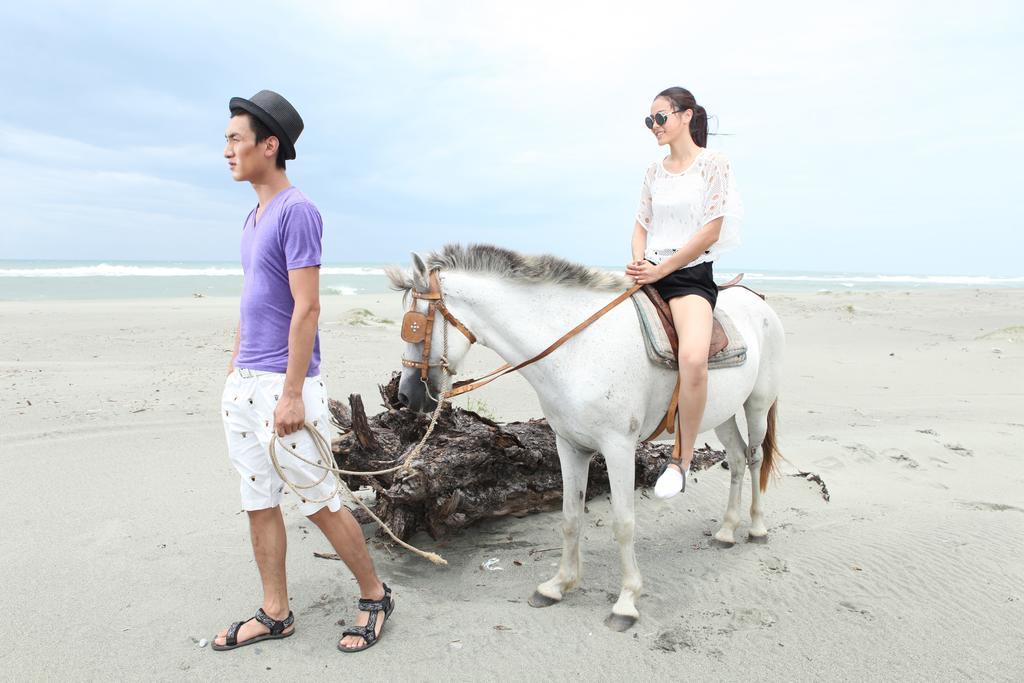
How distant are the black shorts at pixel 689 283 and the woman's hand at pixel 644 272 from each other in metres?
0.07

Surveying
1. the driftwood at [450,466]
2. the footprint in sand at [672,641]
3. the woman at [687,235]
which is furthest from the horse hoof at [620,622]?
the driftwood at [450,466]

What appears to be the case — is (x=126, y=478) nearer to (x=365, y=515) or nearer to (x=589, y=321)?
(x=365, y=515)

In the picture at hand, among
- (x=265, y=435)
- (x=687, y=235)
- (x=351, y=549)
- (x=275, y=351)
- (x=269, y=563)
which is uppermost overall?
(x=687, y=235)

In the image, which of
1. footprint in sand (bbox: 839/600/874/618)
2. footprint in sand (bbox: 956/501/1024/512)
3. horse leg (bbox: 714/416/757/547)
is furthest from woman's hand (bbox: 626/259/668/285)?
footprint in sand (bbox: 956/501/1024/512)

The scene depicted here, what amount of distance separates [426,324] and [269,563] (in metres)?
1.49

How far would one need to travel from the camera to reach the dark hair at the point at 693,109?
3549 mm

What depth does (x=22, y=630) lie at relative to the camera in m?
3.20

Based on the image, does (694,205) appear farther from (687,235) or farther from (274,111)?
(274,111)

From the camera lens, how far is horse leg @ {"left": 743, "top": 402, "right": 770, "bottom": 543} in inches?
176

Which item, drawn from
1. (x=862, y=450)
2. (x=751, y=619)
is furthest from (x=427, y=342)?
(x=862, y=450)

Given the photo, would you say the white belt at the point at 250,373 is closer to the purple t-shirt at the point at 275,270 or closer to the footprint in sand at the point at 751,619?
the purple t-shirt at the point at 275,270

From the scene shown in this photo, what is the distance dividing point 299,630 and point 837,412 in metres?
7.29

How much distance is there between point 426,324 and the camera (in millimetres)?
3018

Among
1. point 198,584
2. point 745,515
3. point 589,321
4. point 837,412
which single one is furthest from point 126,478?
point 837,412
